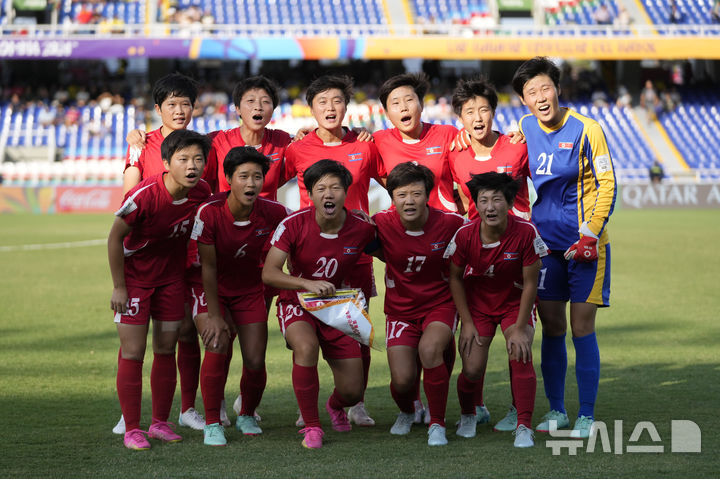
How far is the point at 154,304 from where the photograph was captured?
17.5ft

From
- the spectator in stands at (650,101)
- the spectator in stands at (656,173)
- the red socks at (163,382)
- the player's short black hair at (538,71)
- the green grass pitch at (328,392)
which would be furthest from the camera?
the spectator in stands at (650,101)

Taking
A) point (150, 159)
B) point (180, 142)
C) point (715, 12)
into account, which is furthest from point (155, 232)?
point (715, 12)

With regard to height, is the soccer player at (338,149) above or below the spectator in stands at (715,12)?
below

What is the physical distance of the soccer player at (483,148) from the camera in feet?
18.6

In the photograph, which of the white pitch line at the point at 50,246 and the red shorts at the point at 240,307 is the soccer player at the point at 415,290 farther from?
the white pitch line at the point at 50,246

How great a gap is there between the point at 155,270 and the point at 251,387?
3.10 feet

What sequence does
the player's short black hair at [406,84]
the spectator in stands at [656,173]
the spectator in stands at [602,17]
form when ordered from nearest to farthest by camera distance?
1. the player's short black hair at [406,84]
2. the spectator in stands at [656,173]
3. the spectator in stands at [602,17]

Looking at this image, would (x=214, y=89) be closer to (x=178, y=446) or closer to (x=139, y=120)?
(x=139, y=120)

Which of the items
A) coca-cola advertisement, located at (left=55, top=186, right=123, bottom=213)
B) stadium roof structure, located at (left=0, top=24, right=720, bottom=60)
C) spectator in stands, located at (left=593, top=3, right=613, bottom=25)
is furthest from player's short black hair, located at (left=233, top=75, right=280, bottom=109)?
spectator in stands, located at (left=593, top=3, right=613, bottom=25)

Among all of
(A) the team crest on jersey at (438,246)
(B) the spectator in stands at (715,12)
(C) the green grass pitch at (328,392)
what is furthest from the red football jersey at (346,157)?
(B) the spectator in stands at (715,12)

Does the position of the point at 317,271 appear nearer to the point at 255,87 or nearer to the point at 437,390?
the point at 437,390

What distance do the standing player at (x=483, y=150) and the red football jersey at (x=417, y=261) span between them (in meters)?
→ 0.42

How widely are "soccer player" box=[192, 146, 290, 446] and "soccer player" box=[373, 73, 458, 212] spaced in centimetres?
99

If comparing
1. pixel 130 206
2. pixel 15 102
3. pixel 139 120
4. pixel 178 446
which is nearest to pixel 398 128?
pixel 130 206
